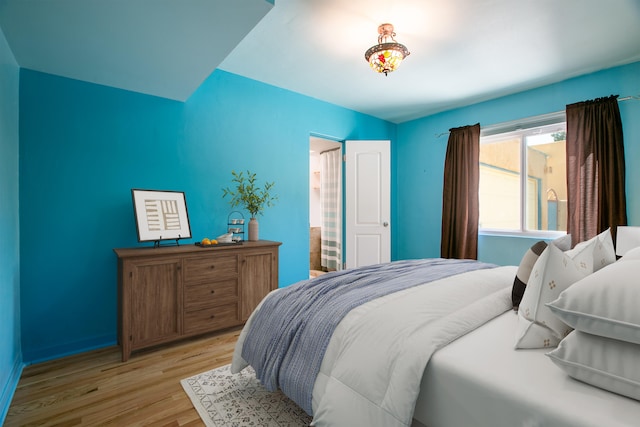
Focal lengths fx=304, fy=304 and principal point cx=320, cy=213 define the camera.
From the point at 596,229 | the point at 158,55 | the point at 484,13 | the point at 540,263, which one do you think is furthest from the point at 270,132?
the point at 596,229

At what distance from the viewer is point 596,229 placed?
3.09 m

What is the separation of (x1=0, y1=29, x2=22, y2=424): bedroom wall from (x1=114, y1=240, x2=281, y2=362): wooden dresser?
1.98 ft

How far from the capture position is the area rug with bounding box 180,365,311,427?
1614 millimetres

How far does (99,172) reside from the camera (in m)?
2.61

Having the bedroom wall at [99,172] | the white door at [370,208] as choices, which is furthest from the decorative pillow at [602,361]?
the white door at [370,208]

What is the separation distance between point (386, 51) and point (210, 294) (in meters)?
2.53

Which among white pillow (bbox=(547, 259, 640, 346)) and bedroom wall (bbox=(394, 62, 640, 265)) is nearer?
white pillow (bbox=(547, 259, 640, 346))

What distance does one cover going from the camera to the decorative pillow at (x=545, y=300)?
1046mm

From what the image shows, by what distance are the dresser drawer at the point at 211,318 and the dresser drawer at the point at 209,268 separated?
0.93 ft

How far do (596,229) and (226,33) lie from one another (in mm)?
3830

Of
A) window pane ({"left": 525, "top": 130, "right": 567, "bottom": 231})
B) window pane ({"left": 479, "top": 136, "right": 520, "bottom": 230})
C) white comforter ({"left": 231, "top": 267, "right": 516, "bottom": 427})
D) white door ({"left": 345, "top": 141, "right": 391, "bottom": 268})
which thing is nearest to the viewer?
white comforter ({"left": 231, "top": 267, "right": 516, "bottom": 427})

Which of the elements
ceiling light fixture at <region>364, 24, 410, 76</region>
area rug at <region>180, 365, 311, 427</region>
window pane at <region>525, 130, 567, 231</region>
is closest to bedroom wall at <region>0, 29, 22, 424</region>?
area rug at <region>180, 365, 311, 427</region>

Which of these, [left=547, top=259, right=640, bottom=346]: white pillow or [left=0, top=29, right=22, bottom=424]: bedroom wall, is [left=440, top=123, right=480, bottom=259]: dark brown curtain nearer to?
[left=547, top=259, right=640, bottom=346]: white pillow

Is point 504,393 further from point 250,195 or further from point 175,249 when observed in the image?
point 250,195
